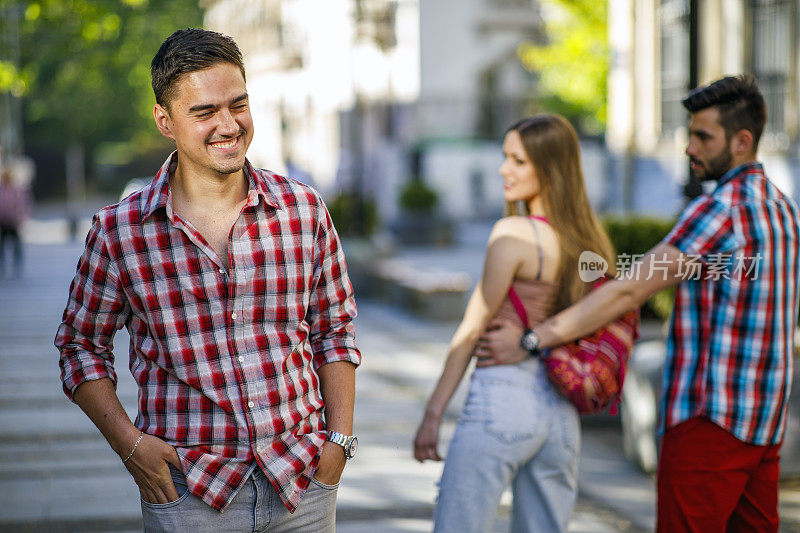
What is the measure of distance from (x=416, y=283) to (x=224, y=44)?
11.1 m

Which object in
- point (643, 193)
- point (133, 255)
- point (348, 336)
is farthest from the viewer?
point (643, 193)

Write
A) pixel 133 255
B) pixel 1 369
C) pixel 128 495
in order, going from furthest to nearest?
pixel 1 369
pixel 128 495
pixel 133 255

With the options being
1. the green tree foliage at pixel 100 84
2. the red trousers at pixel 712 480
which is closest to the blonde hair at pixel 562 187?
the red trousers at pixel 712 480

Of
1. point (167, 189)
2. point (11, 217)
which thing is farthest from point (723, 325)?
point (11, 217)

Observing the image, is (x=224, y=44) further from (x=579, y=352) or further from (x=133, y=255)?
(x=579, y=352)

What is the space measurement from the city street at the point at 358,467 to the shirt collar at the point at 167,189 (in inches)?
115

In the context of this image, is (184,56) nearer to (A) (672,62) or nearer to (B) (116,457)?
(B) (116,457)

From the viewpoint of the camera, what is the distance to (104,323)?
2.55m

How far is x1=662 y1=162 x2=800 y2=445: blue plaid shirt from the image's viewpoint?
3100mm

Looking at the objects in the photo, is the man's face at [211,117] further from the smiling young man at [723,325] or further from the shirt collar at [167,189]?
the smiling young man at [723,325]

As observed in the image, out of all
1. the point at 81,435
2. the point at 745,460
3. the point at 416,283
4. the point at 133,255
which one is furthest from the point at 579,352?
the point at 416,283

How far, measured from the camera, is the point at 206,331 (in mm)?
2471

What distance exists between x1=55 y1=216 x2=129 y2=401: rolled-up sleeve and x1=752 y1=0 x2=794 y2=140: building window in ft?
36.4
